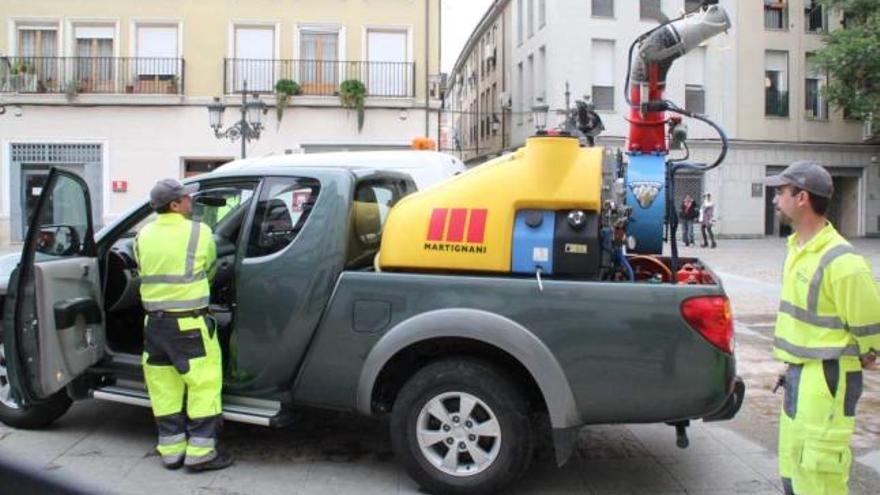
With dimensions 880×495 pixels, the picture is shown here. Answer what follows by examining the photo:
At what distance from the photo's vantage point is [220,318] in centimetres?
513

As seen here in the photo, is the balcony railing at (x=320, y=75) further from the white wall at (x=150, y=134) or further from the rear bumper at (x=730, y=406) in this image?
the rear bumper at (x=730, y=406)

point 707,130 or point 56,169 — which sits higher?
point 707,130

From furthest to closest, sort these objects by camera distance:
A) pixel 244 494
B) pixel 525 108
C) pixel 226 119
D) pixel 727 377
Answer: pixel 525 108, pixel 226 119, pixel 244 494, pixel 727 377

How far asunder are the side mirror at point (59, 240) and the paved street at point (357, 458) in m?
1.17

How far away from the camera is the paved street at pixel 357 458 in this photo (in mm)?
4574

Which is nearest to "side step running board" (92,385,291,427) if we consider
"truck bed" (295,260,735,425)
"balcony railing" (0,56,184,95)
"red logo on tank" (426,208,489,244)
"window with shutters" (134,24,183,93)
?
"truck bed" (295,260,735,425)

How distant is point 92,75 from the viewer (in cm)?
2355

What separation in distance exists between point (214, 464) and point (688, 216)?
70.5ft

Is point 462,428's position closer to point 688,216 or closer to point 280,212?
point 280,212

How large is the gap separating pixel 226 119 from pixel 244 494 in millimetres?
20211

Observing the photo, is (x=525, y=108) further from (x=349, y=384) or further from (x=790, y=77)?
(x=349, y=384)

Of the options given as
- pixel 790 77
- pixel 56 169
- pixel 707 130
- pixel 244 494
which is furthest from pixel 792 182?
pixel 790 77

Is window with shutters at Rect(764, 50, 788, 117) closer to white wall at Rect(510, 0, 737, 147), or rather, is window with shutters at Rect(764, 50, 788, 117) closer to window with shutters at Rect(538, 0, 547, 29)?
white wall at Rect(510, 0, 737, 147)

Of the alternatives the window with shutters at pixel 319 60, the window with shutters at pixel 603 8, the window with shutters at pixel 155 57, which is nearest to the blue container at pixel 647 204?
the window with shutters at pixel 319 60
